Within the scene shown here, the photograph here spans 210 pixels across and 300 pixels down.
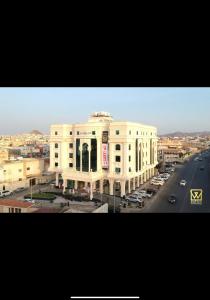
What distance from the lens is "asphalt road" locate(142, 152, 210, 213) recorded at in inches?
184

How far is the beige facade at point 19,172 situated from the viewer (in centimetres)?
591

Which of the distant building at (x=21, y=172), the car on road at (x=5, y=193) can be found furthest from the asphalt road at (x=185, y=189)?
the car on road at (x=5, y=193)

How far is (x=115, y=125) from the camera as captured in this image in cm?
585

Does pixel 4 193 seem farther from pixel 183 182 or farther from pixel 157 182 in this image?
pixel 183 182

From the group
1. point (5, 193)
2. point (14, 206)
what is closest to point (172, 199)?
point (14, 206)

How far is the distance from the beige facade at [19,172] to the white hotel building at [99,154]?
1.63 ft

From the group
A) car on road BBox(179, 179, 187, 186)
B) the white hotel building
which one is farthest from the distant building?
car on road BBox(179, 179, 187, 186)

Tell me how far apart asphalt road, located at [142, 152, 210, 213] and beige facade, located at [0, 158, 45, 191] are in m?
2.53

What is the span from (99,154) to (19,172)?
65.3 inches

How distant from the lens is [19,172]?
6.11 m

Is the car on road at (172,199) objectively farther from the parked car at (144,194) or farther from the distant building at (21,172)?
the distant building at (21,172)

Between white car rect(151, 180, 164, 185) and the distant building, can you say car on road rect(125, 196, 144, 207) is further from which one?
the distant building
